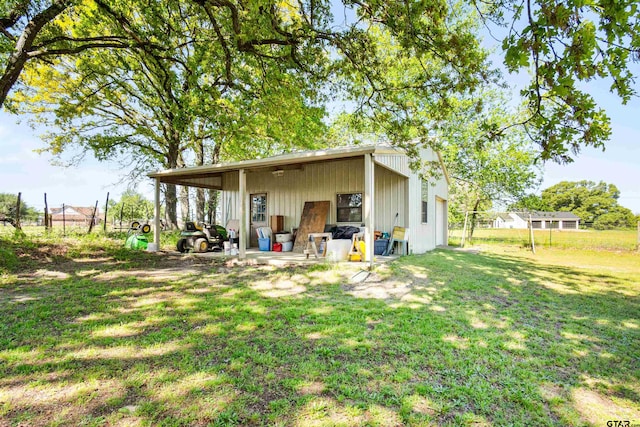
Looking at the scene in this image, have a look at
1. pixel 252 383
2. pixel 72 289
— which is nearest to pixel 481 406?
pixel 252 383

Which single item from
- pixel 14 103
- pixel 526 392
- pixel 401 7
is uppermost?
pixel 14 103

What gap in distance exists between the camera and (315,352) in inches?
113

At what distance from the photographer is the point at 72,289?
513 centimetres

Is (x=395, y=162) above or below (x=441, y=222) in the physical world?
above

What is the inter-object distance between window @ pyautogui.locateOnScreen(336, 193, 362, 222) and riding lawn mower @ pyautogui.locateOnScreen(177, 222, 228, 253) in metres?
3.80

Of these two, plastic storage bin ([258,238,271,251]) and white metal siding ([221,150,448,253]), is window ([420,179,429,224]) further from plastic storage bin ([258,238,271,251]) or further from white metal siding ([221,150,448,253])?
plastic storage bin ([258,238,271,251])

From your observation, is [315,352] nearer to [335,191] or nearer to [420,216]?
[335,191]

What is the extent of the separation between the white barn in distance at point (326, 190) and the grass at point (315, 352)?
333 centimetres

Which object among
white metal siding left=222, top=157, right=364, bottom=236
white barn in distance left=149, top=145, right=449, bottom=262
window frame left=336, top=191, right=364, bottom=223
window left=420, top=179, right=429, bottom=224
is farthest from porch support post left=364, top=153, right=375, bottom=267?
window left=420, top=179, right=429, bottom=224

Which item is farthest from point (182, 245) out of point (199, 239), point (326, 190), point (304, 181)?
point (326, 190)

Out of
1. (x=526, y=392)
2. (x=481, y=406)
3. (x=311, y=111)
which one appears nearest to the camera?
(x=481, y=406)

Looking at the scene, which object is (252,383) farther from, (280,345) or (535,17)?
(535,17)

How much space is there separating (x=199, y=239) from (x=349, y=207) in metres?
4.53

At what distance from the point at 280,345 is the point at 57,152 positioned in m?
17.4
